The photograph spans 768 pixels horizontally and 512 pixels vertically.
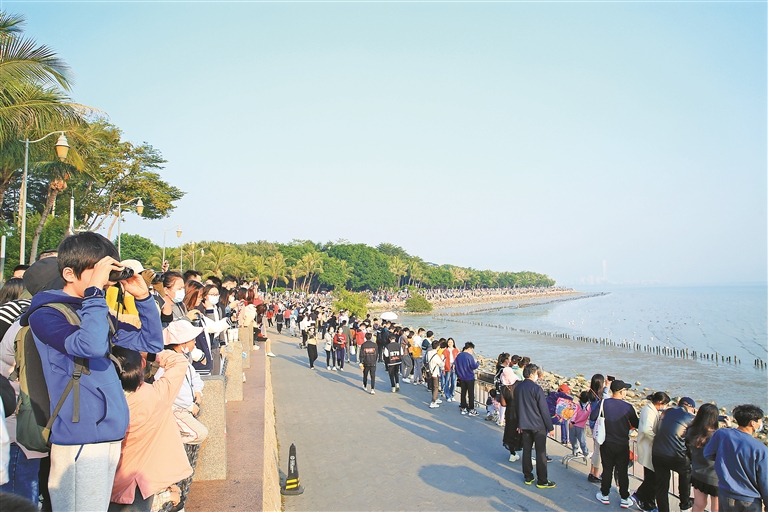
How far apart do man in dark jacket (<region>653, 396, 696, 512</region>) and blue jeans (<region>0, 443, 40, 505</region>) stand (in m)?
6.15

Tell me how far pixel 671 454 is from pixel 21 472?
20.5 ft

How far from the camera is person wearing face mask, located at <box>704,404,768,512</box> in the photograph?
4.50m

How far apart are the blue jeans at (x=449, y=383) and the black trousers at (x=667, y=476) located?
250 inches

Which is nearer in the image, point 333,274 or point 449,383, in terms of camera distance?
point 449,383

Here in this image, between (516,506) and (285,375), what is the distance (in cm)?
994

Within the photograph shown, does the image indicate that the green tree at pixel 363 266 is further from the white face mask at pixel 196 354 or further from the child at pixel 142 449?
the child at pixel 142 449

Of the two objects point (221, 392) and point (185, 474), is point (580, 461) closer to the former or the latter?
point (221, 392)

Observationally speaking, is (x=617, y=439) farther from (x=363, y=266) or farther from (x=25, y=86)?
(x=363, y=266)

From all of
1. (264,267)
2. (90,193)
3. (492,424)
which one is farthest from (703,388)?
(264,267)

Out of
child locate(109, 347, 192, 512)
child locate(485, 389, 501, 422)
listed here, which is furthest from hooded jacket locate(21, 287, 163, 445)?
child locate(485, 389, 501, 422)

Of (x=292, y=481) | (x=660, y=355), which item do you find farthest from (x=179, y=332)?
(x=660, y=355)

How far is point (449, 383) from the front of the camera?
40.3 ft

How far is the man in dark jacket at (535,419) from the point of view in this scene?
22.9ft

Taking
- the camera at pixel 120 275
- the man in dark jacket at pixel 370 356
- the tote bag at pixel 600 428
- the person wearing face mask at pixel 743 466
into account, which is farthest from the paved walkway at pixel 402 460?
the camera at pixel 120 275
